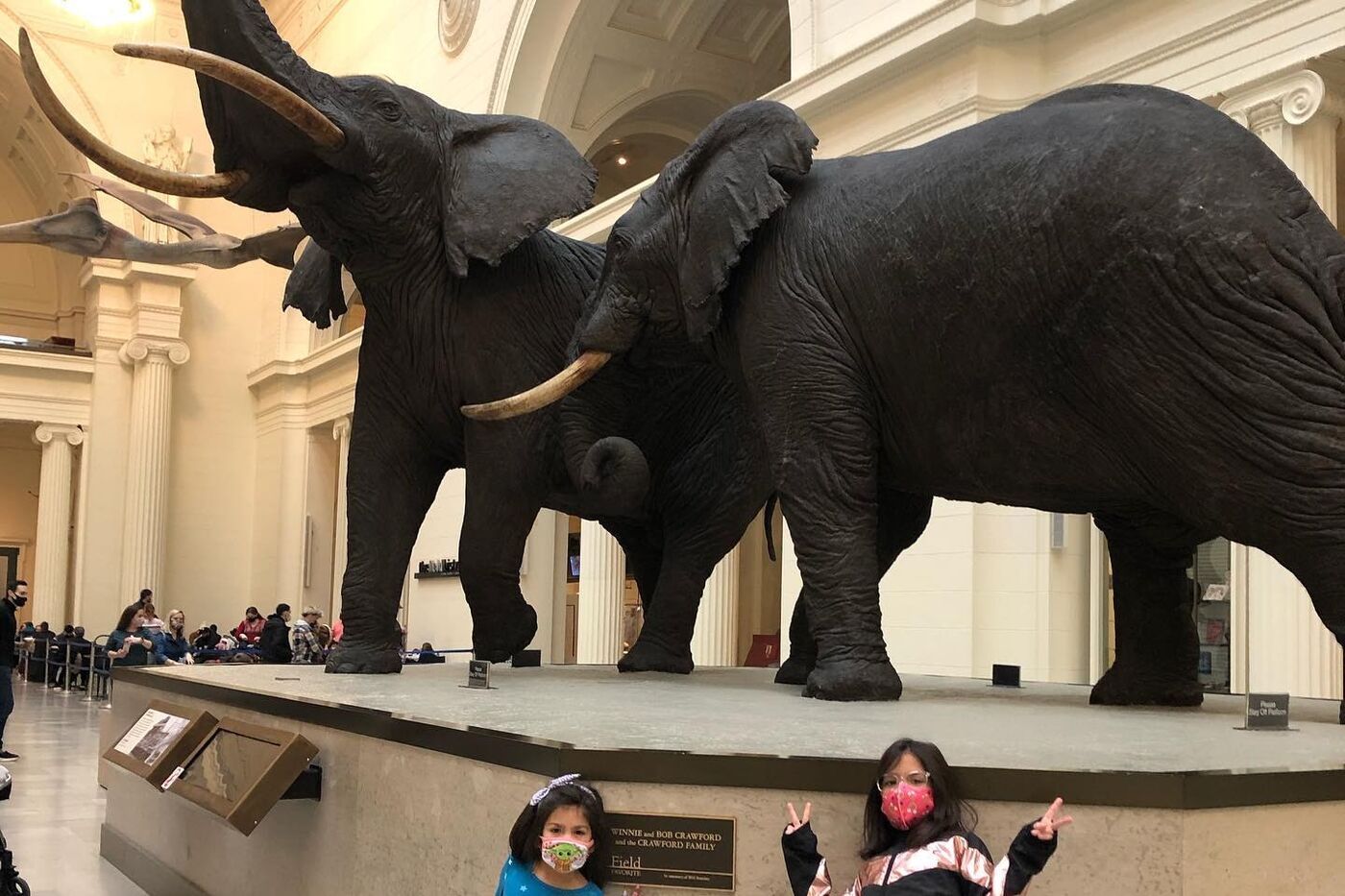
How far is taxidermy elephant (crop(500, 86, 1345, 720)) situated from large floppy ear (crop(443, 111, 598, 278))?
0.42 metres

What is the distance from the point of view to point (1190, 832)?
209cm

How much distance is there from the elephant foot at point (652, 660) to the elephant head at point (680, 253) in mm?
779

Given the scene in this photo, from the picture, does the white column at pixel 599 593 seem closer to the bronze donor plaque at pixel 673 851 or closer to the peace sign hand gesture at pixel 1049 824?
the bronze donor plaque at pixel 673 851

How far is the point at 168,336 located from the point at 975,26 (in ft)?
69.2

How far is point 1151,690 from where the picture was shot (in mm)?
3580

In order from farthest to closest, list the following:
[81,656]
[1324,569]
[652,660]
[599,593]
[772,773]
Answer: [81,656] → [599,593] → [652,660] → [1324,569] → [772,773]

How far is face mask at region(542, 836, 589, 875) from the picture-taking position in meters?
2.24

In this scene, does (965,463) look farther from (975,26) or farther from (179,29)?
(179,29)

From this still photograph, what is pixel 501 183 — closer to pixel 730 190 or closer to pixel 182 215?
pixel 730 190

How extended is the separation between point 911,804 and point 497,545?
7.95 feet

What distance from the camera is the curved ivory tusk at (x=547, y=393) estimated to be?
3.79 meters

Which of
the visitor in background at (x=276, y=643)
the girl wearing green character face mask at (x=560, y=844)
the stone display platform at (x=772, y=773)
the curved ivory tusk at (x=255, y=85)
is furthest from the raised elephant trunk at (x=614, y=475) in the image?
the visitor in background at (x=276, y=643)

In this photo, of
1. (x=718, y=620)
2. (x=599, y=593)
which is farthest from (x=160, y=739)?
(x=599, y=593)

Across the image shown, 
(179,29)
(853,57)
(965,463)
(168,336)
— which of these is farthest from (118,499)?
(965,463)
